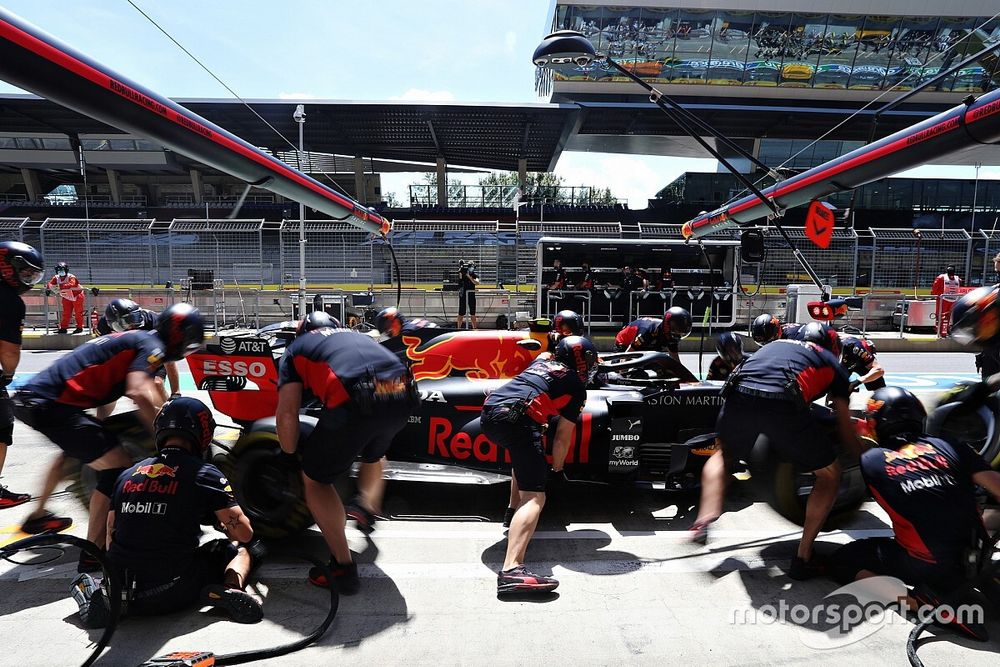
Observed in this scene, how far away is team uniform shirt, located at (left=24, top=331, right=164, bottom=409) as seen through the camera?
11.1ft

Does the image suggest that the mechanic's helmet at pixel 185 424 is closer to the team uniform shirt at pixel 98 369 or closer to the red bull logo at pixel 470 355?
the team uniform shirt at pixel 98 369

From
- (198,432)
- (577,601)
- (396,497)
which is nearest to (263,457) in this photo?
(198,432)

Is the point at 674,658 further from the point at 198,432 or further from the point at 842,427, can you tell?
the point at 198,432

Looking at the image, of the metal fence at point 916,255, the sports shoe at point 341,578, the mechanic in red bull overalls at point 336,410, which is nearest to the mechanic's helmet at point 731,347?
the mechanic in red bull overalls at point 336,410

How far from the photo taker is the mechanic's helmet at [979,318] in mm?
3561

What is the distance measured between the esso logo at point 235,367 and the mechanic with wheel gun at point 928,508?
12.6 ft

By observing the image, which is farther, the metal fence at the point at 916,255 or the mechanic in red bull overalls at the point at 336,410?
the metal fence at the point at 916,255

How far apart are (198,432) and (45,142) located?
39263 millimetres

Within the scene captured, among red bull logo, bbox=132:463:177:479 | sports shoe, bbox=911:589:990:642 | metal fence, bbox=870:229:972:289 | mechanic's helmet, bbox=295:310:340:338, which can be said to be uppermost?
metal fence, bbox=870:229:972:289

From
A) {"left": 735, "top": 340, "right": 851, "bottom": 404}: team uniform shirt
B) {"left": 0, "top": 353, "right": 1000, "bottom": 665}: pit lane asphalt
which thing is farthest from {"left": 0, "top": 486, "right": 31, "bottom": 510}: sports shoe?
{"left": 735, "top": 340, "right": 851, "bottom": 404}: team uniform shirt

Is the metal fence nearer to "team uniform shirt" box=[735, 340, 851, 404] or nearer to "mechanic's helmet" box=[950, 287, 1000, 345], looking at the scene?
"mechanic's helmet" box=[950, 287, 1000, 345]

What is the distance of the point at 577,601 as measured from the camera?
3.01 meters

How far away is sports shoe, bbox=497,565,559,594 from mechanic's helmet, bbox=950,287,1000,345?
2.99m

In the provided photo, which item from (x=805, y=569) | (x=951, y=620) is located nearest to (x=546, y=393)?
(x=805, y=569)
